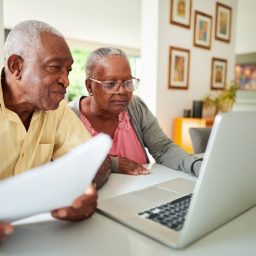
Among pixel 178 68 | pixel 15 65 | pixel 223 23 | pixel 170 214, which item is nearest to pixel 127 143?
pixel 15 65

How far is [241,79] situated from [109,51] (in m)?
4.73

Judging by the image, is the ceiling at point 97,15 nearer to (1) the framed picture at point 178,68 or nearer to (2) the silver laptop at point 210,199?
(1) the framed picture at point 178,68

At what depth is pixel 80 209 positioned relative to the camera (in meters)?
0.66

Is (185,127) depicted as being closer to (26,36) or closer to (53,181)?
(26,36)

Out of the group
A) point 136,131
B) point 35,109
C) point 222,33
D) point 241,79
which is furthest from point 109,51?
point 241,79

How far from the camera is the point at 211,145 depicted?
1.55 feet

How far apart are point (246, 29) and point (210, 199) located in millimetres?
5720

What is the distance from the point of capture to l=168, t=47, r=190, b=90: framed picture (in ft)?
11.4

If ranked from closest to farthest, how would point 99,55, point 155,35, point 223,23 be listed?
1. point 99,55
2. point 155,35
3. point 223,23

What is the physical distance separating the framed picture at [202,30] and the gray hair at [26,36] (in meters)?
3.17

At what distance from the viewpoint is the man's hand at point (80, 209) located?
612 millimetres

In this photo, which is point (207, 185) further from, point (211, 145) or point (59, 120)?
point (59, 120)

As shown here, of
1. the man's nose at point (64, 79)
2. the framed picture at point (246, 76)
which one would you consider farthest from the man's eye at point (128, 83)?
the framed picture at point (246, 76)

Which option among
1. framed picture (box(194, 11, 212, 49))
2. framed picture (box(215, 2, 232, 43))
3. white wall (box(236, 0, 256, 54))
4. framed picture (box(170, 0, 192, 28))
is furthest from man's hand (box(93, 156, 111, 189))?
white wall (box(236, 0, 256, 54))
